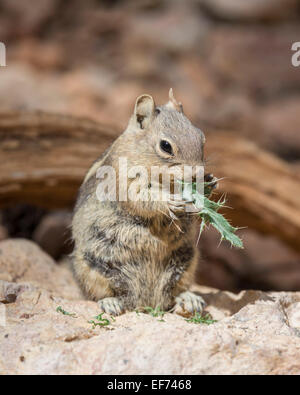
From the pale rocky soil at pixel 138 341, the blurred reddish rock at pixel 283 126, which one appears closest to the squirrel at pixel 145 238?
the pale rocky soil at pixel 138 341

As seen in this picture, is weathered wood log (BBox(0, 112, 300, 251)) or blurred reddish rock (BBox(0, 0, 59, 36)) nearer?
weathered wood log (BBox(0, 112, 300, 251))

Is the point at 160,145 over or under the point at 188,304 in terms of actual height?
over

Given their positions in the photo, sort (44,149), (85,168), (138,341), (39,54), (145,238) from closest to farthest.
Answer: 1. (138,341)
2. (145,238)
3. (44,149)
4. (85,168)
5. (39,54)

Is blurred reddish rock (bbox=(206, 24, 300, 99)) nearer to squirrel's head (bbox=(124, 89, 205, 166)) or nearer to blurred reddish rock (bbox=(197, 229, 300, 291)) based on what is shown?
blurred reddish rock (bbox=(197, 229, 300, 291))

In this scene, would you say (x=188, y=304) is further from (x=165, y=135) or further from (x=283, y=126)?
(x=283, y=126)

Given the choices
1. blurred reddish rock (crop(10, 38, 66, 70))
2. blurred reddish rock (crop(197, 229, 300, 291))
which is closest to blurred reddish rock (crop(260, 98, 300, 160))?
blurred reddish rock (crop(197, 229, 300, 291))

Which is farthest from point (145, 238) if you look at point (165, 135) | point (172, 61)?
point (172, 61)
